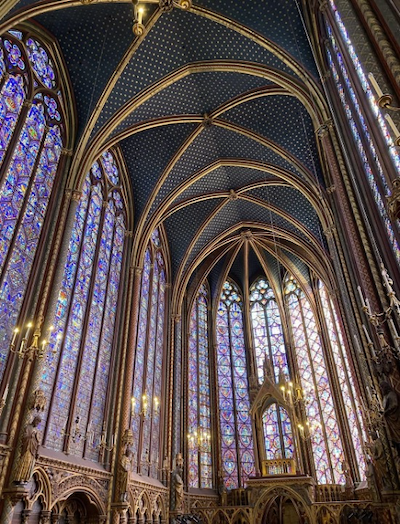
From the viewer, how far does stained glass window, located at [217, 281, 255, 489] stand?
A: 19.3 metres

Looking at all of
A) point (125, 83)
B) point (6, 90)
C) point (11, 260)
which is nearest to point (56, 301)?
point (11, 260)

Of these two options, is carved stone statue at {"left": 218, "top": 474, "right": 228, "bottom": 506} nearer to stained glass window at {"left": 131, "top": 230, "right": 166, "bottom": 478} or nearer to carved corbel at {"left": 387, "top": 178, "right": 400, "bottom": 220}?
stained glass window at {"left": 131, "top": 230, "right": 166, "bottom": 478}

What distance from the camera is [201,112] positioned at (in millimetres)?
16219

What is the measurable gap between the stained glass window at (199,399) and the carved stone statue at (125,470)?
18.2 feet

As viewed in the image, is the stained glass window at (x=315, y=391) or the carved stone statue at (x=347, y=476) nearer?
Result: the carved stone statue at (x=347, y=476)

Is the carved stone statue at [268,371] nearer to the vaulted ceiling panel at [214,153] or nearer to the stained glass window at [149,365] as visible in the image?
the stained glass window at [149,365]

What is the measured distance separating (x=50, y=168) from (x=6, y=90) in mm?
2349

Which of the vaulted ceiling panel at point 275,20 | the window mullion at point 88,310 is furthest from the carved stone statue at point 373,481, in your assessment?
the vaulted ceiling panel at point 275,20

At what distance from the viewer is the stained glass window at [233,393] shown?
1934 cm

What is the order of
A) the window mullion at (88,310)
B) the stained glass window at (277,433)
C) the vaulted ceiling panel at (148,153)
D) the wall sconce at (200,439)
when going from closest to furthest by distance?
the window mullion at (88,310) → the vaulted ceiling panel at (148,153) → the wall sconce at (200,439) → the stained glass window at (277,433)

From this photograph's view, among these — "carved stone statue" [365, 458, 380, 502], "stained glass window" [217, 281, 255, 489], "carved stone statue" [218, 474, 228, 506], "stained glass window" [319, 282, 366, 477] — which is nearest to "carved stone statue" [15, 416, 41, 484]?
"carved stone statue" [365, 458, 380, 502]

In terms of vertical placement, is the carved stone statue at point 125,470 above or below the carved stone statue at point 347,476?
below

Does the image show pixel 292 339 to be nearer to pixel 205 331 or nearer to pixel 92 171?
pixel 205 331

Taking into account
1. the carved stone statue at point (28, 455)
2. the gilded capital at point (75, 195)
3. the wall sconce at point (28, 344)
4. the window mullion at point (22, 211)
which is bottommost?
the carved stone statue at point (28, 455)
